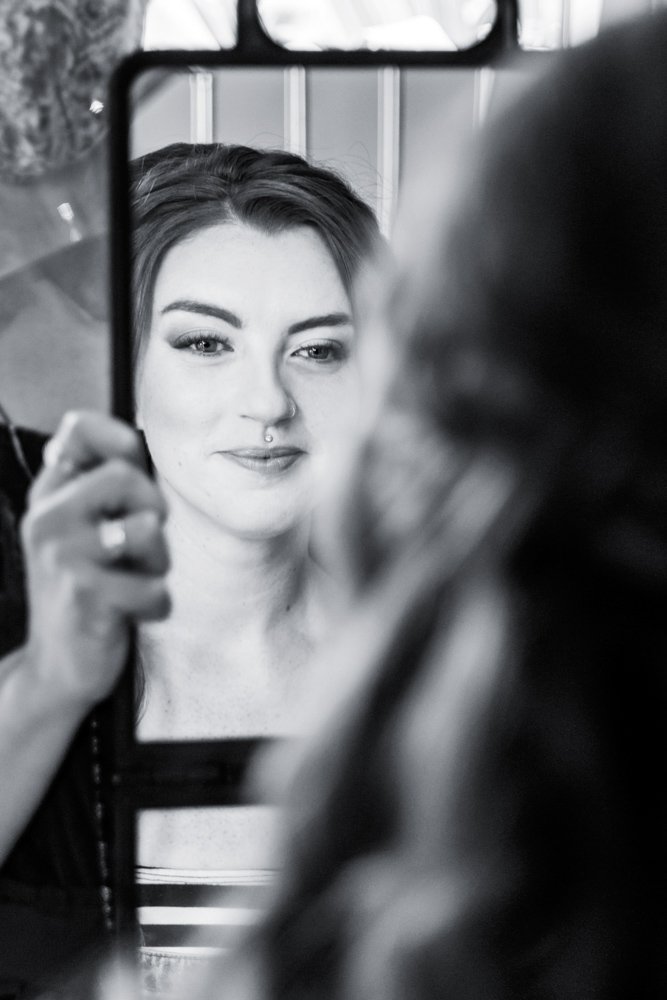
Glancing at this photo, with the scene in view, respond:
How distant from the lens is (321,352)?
0.69 metres

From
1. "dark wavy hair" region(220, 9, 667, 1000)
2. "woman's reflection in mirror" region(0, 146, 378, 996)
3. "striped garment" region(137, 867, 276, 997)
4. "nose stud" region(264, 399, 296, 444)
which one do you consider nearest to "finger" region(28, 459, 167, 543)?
"woman's reflection in mirror" region(0, 146, 378, 996)

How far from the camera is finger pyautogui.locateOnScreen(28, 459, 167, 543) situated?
1.99ft

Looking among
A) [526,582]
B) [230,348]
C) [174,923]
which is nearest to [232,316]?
[230,348]

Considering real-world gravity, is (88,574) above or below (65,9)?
below

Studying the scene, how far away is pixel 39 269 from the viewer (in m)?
0.99

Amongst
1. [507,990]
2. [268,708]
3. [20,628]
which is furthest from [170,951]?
[507,990]

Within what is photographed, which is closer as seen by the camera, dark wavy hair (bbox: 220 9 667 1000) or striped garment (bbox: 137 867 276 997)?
dark wavy hair (bbox: 220 9 667 1000)

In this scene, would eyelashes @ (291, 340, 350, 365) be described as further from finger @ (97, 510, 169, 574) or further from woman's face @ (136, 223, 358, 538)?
finger @ (97, 510, 169, 574)

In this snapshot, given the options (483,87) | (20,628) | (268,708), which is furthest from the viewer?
(20,628)

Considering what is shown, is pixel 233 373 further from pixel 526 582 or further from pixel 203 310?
pixel 526 582

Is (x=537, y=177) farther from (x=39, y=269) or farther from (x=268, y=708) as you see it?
(x=39, y=269)

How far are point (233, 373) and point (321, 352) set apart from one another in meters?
0.06

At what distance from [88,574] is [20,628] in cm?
31

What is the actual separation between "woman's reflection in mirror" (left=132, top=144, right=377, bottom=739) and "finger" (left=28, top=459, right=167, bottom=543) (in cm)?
8
